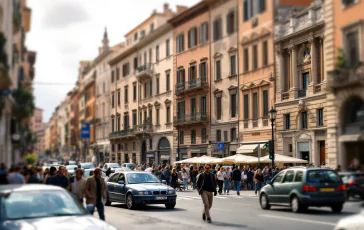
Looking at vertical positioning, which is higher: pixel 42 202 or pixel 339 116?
pixel 339 116

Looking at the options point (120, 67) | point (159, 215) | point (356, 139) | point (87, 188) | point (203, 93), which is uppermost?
point (120, 67)

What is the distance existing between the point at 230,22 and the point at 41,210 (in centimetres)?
421

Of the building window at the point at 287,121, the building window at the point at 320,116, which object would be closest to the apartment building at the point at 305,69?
the building window at the point at 320,116

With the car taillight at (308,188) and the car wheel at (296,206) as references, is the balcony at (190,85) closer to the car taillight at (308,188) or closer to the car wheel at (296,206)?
the car wheel at (296,206)

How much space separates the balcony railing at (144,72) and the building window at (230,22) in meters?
58.2

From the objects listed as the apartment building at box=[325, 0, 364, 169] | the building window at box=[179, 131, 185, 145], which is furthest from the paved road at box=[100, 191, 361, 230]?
the building window at box=[179, 131, 185, 145]

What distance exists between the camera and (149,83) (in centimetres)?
6869

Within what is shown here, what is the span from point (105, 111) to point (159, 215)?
68626 millimetres

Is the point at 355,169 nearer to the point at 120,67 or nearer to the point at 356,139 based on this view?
the point at 356,139

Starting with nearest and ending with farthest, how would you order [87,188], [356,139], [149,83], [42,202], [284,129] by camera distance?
[356,139], [42,202], [87,188], [284,129], [149,83]

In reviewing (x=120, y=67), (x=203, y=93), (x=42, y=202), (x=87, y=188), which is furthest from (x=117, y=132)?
(x=42, y=202)

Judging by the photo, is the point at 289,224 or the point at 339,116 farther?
the point at 289,224

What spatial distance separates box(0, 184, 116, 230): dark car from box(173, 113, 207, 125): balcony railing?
43.4m

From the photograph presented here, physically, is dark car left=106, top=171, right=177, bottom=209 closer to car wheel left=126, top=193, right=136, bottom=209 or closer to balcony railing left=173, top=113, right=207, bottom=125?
car wheel left=126, top=193, right=136, bottom=209
